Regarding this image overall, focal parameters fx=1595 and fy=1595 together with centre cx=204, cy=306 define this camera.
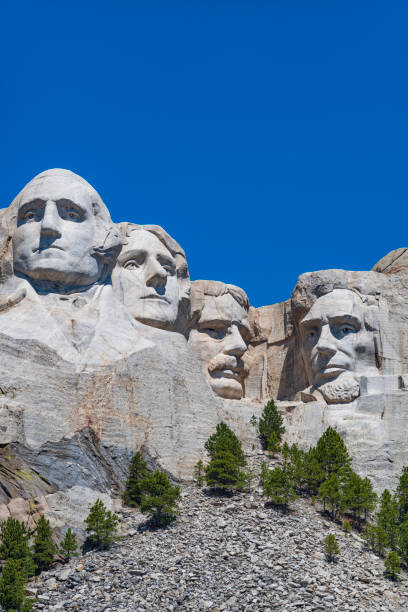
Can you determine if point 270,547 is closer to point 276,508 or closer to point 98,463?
point 276,508

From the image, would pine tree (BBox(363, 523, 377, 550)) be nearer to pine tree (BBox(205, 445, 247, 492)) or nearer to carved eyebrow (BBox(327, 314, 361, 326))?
pine tree (BBox(205, 445, 247, 492))

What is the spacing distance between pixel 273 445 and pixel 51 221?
236 inches

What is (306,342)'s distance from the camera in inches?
1351

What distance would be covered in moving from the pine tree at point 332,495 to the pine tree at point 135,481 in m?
3.20

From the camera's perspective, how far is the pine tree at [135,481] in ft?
91.1

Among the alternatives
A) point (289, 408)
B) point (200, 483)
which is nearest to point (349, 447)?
point (289, 408)

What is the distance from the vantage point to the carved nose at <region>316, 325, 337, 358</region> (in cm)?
3347

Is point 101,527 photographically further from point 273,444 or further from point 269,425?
point 269,425

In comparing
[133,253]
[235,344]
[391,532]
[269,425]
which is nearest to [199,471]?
[269,425]

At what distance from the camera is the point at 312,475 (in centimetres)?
2898

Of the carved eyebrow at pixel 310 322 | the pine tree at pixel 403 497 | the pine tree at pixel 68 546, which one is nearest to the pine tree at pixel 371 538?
the pine tree at pixel 403 497

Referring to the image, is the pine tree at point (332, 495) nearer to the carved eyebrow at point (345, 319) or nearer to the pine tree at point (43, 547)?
the pine tree at point (43, 547)

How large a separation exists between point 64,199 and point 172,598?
907cm

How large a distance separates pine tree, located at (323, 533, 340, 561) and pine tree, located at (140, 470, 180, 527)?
2638 millimetres
